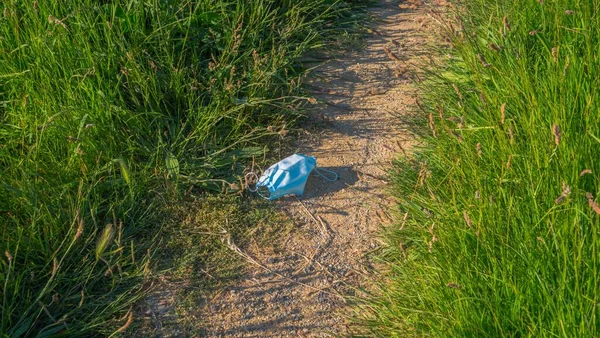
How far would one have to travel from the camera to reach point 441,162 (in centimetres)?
409

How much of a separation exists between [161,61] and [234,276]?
144 centimetres

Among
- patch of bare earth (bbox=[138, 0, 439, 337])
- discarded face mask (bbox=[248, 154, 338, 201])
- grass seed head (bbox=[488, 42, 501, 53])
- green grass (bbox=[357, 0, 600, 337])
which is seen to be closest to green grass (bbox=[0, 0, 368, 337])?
discarded face mask (bbox=[248, 154, 338, 201])

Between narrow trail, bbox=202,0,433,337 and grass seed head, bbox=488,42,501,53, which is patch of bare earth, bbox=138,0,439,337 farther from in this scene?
grass seed head, bbox=488,42,501,53

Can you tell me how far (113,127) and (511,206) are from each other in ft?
6.97

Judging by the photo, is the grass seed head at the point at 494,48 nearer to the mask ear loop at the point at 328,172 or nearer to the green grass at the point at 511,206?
the green grass at the point at 511,206

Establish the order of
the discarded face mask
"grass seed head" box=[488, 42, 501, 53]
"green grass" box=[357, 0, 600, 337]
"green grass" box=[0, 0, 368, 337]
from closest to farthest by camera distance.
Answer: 1. "green grass" box=[357, 0, 600, 337]
2. "grass seed head" box=[488, 42, 501, 53]
3. "green grass" box=[0, 0, 368, 337]
4. the discarded face mask

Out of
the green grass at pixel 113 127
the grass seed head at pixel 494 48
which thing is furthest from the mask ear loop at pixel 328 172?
the grass seed head at pixel 494 48

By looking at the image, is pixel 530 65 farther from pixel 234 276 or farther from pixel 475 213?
pixel 234 276

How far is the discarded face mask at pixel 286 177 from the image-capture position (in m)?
4.39

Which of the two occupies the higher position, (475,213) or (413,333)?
(475,213)

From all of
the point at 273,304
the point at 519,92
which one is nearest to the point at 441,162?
the point at 519,92

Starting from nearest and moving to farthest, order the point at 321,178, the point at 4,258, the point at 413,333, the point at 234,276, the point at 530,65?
1. the point at 413,333
2. the point at 4,258
3. the point at 234,276
4. the point at 530,65
5. the point at 321,178

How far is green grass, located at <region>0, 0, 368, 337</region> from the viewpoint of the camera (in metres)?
3.62

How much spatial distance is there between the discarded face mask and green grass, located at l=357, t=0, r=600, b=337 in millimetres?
486
